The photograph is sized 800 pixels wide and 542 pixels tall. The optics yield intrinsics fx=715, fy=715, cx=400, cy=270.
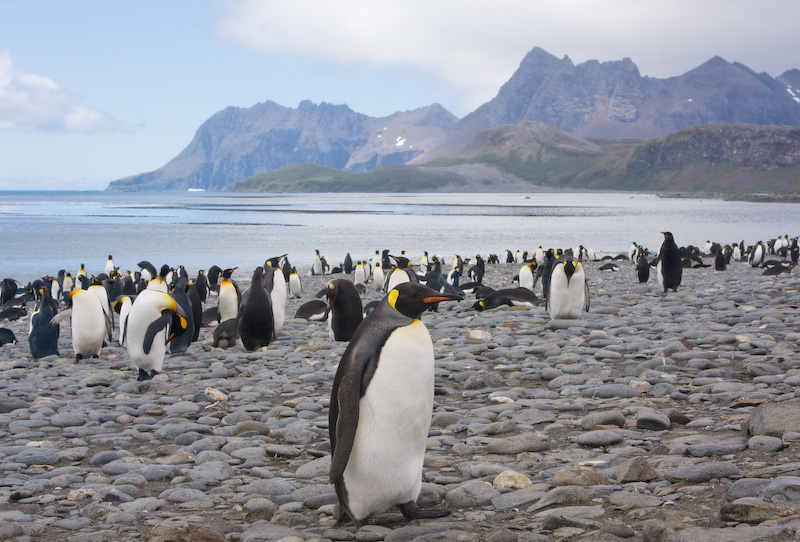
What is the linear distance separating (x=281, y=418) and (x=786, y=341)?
15.6 feet

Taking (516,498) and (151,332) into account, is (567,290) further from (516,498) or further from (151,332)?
(516,498)

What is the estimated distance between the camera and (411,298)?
362 centimetres

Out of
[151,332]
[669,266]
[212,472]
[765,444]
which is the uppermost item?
[669,266]

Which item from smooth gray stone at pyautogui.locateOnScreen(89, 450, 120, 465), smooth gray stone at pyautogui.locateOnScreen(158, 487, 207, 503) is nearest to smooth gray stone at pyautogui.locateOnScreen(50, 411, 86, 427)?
smooth gray stone at pyautogui.locateOnScreen(89, 450, 120, 465)

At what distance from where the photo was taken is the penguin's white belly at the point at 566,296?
32.3ft

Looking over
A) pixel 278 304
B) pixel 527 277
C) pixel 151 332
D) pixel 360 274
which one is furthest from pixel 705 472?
pixel 360 274

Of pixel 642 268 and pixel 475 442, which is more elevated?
pixel 642 268

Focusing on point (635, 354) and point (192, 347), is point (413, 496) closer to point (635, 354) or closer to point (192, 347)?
point (635, 354)

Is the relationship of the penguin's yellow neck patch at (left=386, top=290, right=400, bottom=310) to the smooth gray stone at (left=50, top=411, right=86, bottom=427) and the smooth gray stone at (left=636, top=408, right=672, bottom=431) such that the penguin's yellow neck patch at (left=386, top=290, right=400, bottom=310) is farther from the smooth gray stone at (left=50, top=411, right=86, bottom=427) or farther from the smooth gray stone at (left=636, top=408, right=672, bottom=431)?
the smooth gray stone at (left=50, top=411, right=86, bottom=427)

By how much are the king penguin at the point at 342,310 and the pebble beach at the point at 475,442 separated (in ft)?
2.35

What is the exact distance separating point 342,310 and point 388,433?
591 centimetres

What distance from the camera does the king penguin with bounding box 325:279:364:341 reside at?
30.7 feet

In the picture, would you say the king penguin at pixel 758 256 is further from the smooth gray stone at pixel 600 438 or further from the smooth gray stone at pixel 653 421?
the smooth gray stone at pixel 600 438

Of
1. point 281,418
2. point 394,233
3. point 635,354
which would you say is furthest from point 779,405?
point 394,233
